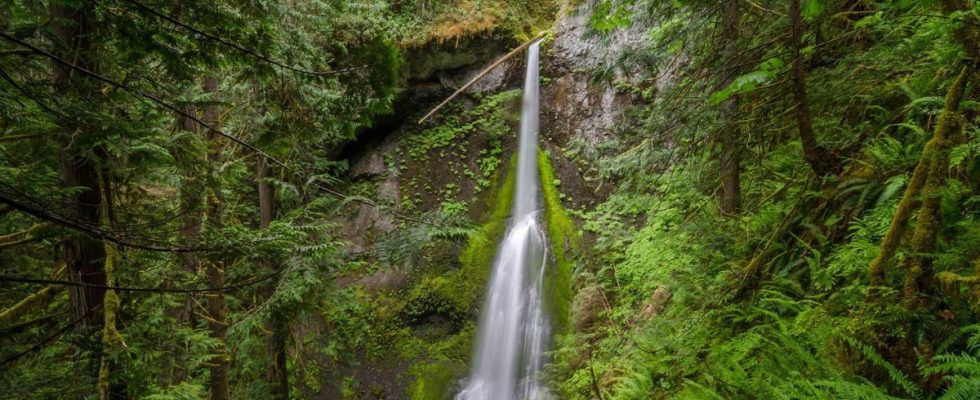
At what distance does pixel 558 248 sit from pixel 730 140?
6.59 m

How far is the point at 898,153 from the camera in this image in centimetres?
298

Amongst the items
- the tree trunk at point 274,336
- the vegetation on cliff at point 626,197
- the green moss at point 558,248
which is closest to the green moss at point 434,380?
the vegetation on cliff at point 626,197

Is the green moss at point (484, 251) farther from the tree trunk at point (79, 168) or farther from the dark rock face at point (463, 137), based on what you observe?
the tree trunk at point (79, 168)

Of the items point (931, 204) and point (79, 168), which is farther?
point (79, 168)

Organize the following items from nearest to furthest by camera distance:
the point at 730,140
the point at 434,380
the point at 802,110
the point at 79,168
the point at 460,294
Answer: the point at 802,110 < the point at 79,168 < the point at 730,140 < the point at 434,380 < the point at 460,294

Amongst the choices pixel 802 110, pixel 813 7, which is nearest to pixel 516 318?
pixel 802 110

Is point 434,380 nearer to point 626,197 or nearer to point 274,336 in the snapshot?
point 274,336

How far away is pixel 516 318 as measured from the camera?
33.6 ft

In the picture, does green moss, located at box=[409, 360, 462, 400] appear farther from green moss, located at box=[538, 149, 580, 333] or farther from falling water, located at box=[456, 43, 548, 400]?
green moss, located at box=[538, 149, 580, 333]

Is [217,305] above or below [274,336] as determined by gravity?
above

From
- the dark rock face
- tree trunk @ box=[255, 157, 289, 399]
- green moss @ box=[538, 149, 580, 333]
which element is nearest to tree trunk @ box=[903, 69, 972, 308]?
tree trunk @ box=[255, 157, 289, 399]

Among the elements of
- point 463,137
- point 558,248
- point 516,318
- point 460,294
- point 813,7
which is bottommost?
point 516,318

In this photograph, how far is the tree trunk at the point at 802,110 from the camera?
2893 millimetres

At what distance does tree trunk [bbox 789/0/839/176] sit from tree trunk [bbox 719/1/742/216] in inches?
34.3
